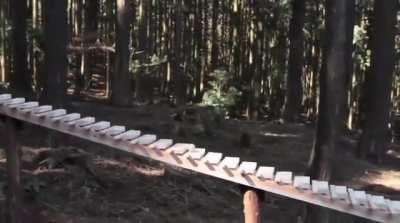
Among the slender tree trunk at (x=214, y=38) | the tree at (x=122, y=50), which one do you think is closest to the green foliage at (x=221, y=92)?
the slender tree trunk at (x=214, y=38)

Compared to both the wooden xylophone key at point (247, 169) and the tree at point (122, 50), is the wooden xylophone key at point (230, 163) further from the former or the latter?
the tree at point (122, 50)

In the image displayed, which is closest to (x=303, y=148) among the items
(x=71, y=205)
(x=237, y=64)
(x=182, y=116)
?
(x=182, y=116)

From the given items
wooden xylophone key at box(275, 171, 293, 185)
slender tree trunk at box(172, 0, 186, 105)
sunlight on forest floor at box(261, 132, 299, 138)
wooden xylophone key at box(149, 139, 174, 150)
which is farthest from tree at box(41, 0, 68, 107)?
slender tree trunk at box(172, 0, 186, 105)

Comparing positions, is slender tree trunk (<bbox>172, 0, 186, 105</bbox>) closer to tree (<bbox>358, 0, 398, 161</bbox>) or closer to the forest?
the forest

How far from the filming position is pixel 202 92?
2081cm

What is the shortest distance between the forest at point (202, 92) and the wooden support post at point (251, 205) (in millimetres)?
2547

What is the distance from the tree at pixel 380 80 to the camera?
11836 mm

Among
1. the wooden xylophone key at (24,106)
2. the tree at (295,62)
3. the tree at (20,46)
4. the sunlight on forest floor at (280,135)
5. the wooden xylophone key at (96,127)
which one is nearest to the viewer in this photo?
the wooden xylophone key at (96,127)

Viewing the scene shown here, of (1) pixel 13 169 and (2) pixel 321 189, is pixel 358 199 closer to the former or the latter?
(2) pixel 321 189

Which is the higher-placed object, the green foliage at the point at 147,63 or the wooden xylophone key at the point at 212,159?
the green foliage at the point at 147,63

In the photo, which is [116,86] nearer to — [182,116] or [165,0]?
[182,116]

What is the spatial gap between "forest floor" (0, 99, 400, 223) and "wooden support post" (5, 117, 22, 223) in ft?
1.80

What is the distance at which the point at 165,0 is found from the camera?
68.8 feet

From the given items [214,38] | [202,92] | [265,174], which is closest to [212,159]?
[265,174]
